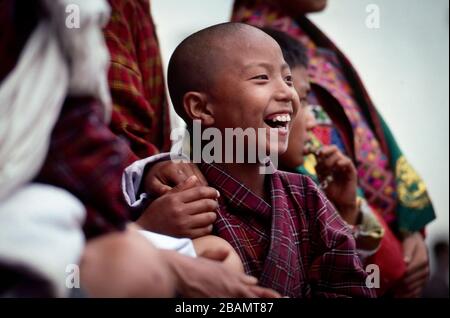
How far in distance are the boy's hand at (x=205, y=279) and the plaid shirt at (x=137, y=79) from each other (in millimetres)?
529

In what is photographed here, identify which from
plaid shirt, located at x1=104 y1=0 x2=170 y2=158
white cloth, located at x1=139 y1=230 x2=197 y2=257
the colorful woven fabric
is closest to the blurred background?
the colorful woven fabric

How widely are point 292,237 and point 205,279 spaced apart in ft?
0.87

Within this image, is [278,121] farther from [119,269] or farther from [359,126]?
[359,126]

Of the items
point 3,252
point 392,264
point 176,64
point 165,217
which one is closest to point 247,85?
point 176,64

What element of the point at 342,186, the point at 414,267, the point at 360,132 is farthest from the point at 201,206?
the point at 414,267

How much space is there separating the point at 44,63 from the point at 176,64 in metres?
0.45

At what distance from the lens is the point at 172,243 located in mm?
831

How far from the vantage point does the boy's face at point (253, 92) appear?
1.00m

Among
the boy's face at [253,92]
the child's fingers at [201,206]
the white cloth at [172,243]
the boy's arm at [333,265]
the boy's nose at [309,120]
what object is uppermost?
the boy's face at [253,92]

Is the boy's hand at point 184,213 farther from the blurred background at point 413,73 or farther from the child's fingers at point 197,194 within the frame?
the blurred background at point 413,73

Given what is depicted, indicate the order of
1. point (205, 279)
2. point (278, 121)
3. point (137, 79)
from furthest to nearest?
1. point (137, 79)
2. point (278, 121)
3. point (205, 279)

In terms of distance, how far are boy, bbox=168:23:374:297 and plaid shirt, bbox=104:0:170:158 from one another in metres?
0.23

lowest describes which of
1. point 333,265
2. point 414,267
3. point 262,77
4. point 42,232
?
point 414,267

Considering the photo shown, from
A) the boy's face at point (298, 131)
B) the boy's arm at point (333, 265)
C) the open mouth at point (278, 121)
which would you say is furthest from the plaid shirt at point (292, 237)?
the boy's face at point (298, 131)
